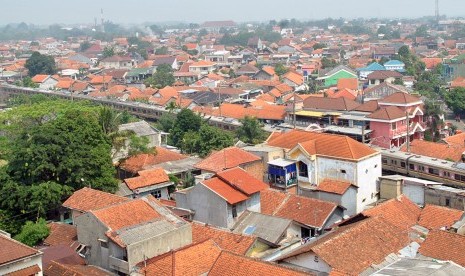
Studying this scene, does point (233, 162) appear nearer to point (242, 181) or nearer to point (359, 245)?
point (242, 181)

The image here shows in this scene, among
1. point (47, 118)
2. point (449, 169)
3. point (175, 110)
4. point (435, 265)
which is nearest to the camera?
point (435, 265)

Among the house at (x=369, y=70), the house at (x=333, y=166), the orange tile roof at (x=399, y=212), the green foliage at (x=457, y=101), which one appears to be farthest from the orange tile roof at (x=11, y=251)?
the house at (x=369, y=70)

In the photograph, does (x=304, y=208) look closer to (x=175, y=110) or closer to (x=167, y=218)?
(x=167, y=218)

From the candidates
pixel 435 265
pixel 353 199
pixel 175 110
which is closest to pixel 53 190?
pixel 353 199

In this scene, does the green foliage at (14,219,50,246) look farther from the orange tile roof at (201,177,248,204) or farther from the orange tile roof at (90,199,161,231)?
the orange tile roof at (201,177,248,204)

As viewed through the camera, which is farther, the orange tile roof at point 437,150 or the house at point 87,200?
the orange tile roof at point 437,150

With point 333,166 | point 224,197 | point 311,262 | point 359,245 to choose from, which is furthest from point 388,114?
point 311,262

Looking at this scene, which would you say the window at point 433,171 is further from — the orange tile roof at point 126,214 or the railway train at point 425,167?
the orange tile roof at point 126,214
